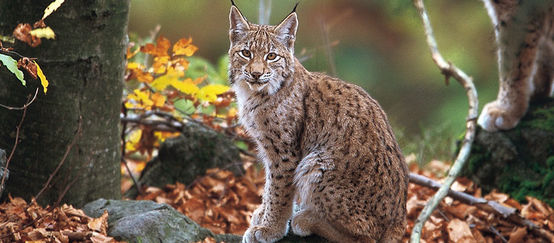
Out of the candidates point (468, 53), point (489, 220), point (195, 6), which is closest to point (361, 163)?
point (489, 220)

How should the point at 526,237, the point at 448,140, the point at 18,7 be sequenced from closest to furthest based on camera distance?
the point at 18,7 < the point at 526,237 < the point at 448,140

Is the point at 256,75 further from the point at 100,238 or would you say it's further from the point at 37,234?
the point at 37,234

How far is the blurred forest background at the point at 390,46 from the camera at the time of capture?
7281 millimetres

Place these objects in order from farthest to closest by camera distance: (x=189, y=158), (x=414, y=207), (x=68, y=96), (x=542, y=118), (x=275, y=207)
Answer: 1. (x=189, y=158)
2. (x=542, y=118)
3. (x=414, y=207)
4. (x=68, y=96)
5. (x=275, y=207)

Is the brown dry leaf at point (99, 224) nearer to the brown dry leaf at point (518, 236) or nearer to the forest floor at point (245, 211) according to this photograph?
the forest floor at point (245, 211)

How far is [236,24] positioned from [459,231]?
223cm

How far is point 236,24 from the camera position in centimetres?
371

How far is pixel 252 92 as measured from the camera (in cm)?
379

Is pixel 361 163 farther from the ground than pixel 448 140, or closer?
farther from the ground

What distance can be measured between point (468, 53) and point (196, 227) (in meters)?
5.01

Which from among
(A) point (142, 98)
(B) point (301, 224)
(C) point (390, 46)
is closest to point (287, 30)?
(B) point (301, 224)

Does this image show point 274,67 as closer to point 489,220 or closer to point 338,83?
point 338,83

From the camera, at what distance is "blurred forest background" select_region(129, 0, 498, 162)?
7.28m

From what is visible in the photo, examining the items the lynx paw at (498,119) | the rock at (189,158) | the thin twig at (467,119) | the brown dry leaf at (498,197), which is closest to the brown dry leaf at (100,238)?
the rock at (189,158)
